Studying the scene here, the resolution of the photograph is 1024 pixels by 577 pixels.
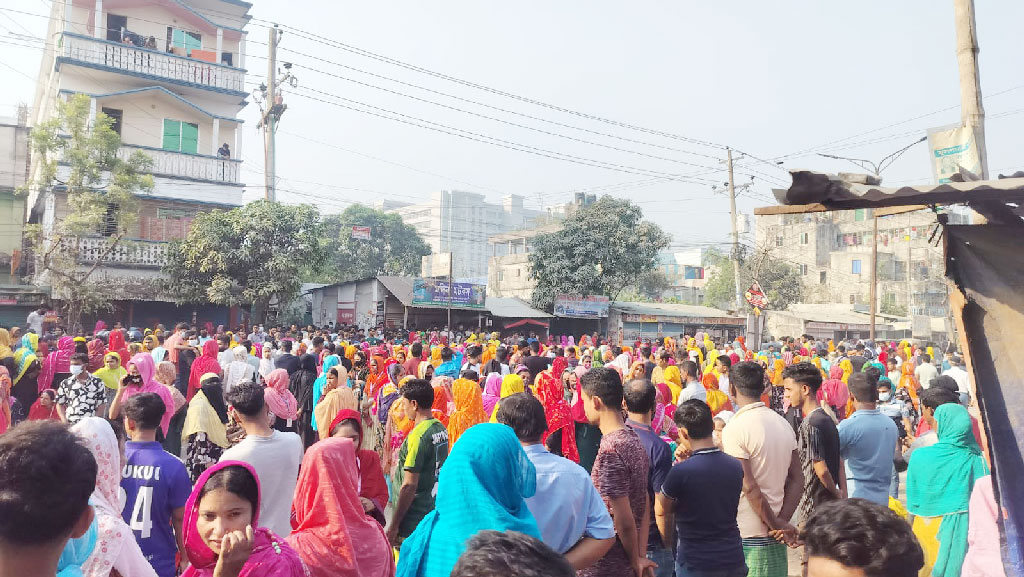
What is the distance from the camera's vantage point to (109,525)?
2.78m

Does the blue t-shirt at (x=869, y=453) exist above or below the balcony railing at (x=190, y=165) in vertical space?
below

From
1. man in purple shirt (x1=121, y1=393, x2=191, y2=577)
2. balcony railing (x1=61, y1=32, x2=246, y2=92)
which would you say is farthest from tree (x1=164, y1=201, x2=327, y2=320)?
man in purple shirt (x1=121, y1=393, x2=191, y2=577)

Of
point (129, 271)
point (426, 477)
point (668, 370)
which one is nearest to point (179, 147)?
point (129, 271)

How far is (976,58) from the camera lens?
6.59m

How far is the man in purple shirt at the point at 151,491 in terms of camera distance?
3.63m

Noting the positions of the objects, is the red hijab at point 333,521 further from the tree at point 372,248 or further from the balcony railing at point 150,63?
the tree at point 372,248

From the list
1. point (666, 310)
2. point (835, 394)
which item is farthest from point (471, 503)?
point (666, 310)

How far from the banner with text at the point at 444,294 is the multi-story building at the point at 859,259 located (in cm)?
2399

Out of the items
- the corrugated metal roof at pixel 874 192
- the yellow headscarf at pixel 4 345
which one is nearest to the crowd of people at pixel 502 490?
the corrugated metal roof at pixel 874 192

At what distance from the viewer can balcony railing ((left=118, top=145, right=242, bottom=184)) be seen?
23078 millimetres

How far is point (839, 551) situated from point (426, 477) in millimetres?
2997

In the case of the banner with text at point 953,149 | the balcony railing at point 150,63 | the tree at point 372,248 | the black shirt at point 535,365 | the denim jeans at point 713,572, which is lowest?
the denim jeans at point 713,572

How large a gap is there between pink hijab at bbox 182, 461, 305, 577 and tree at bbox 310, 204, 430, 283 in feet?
131

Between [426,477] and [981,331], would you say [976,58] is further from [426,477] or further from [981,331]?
[426,477]
